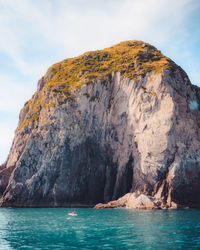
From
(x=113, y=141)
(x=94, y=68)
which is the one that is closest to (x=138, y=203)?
(x=113, y=141)

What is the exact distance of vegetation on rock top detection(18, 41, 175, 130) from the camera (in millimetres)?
89500

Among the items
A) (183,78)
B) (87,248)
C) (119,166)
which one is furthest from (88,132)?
(87,248)

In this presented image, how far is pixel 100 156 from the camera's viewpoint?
8219 centimetres

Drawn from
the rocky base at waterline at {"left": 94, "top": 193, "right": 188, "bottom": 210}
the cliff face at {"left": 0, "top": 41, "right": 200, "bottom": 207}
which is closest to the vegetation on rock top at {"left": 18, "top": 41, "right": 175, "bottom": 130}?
the cliff face at {"left": 0, "top": 41, "right": 200, "bottom": 207}

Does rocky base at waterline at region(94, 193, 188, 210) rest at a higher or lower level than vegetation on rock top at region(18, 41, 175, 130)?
lower

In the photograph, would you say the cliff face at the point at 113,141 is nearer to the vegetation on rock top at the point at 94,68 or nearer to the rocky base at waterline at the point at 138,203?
the vegetation on rock top at the point at 94,68

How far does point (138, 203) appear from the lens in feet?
217

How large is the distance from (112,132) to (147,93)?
16210mm

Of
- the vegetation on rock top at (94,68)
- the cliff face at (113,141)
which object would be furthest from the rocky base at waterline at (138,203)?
the vegetation on rock top at (94,68)

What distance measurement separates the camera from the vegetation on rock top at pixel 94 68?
89500mm

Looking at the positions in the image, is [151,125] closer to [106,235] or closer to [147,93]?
[147,93]

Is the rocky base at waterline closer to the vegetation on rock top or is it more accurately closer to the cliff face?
the cliff face

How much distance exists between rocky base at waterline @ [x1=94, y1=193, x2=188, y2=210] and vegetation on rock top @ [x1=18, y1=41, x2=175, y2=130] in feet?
119

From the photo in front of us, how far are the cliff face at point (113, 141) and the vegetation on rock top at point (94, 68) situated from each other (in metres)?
0.49
